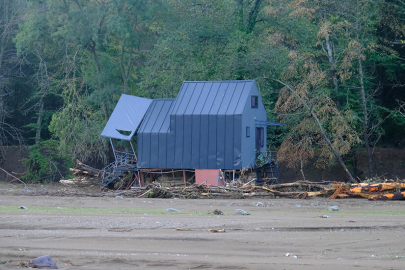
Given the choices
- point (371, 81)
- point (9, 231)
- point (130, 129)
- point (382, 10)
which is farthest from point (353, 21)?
point (9, 231)

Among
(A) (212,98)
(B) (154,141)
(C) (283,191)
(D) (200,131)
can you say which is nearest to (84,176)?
(B) (154,141)

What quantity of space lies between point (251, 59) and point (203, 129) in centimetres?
813

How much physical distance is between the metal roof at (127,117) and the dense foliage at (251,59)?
3.28 m

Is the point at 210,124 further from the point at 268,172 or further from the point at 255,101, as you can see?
the point at 268,172

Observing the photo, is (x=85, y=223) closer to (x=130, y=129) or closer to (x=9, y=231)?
(x=9, y=231)

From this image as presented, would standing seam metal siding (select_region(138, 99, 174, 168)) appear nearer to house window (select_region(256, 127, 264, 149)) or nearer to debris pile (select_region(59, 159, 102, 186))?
debris pile (select_region(59, 159, 102, 186))

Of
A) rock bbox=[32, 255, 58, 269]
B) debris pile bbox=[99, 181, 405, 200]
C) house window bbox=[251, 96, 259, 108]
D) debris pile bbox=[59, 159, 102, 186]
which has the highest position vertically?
house window bbox=[251, 96, 259, 108]

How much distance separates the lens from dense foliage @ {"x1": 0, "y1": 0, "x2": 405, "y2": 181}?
3334cm

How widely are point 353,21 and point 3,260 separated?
102ft

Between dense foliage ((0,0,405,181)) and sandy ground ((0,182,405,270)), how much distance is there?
63.6 ft

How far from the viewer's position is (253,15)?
41062 millimetres

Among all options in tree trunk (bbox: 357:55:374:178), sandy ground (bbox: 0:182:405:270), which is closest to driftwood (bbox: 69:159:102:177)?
tree trunk (bbox: 357:55:374:178)

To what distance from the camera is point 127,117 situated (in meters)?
33.4

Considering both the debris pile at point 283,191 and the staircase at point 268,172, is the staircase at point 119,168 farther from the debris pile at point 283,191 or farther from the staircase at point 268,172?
the staircase at point 268,172
